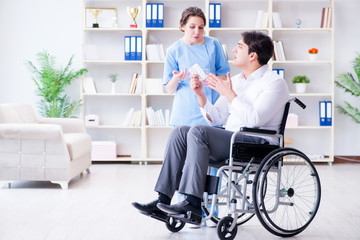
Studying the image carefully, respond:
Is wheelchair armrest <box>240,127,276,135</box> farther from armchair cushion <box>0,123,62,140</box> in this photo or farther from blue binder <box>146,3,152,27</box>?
blue binder <box>146,3,152,27</box>

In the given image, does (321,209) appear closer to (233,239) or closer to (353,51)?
(233,239)

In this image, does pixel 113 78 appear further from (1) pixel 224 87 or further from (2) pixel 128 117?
(1) pixel 224 87

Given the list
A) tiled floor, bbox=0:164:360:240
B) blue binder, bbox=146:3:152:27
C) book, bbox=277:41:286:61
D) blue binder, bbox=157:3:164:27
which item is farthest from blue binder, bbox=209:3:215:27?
tiled floor, bbox=0:164:360:240

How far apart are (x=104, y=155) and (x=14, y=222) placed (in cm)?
307

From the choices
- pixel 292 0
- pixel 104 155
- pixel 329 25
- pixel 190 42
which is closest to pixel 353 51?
pixel 329 25

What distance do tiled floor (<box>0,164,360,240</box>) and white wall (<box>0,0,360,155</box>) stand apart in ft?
5.33

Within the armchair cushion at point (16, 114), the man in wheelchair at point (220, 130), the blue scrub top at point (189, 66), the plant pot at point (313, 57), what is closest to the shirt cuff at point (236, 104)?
the man in wheelchair at point (220, 130)

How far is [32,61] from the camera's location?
260 inches

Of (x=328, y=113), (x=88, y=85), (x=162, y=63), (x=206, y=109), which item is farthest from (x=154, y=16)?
(x=206, y=109)

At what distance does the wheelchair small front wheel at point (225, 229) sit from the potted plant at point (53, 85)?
3.83 meters

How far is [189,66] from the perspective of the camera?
3305 millimetres

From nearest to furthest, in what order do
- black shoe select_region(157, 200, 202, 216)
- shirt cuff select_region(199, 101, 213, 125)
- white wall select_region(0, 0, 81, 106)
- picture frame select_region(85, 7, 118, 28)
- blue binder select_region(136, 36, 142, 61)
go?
1. black shoe select_region(157, 200, 202, 216)
2. shirt cuff select_region(199, 101, 213, 125)
3. blue binder select_region(136, 36, 142, 61)
4. picture frame select_region(85, 7, 118, 28)
5. white wall select_region(0, 0, 81, 106)

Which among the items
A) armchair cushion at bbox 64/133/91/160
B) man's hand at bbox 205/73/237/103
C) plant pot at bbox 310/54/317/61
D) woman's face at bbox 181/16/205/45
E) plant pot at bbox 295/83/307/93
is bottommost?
armchair cushion at bbox 64/133/91/160

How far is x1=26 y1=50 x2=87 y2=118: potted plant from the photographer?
621 centimetres
